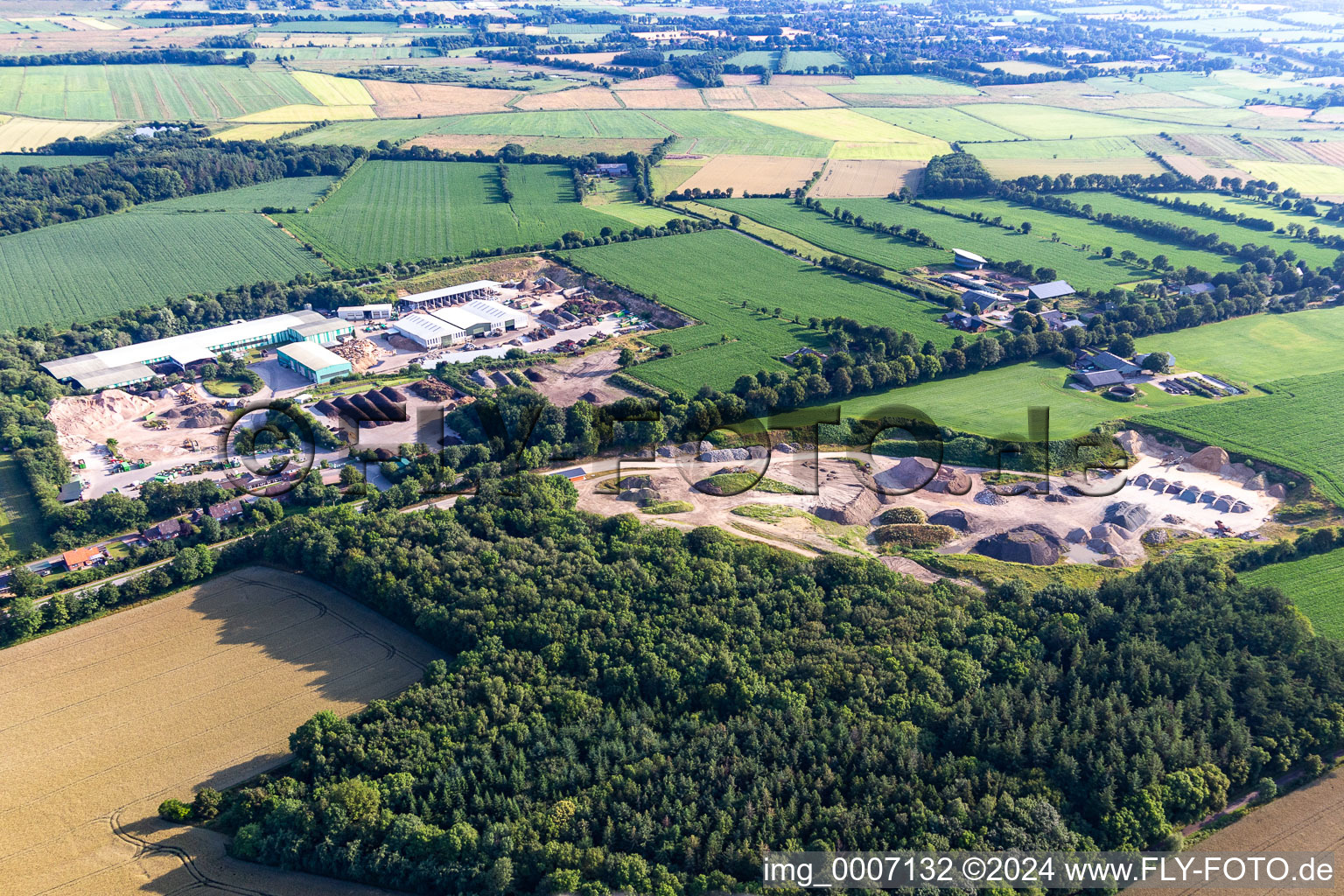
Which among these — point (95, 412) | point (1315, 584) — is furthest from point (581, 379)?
point (1315, 584)

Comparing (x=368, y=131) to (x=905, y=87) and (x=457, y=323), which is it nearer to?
(x=457, y=323)

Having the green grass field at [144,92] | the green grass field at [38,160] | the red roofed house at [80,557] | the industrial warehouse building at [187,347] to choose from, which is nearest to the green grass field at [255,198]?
the green grass field at [38,160]

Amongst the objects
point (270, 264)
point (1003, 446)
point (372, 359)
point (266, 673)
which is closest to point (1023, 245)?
point (1003, 446)

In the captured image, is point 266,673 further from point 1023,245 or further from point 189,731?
point 1023,245

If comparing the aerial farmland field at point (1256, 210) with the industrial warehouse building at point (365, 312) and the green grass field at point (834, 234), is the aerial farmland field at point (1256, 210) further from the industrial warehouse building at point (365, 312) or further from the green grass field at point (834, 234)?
the industrial warehouse building at point (365, 312)

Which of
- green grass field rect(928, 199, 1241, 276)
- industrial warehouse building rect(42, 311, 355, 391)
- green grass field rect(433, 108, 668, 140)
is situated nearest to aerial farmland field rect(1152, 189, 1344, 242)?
green grass field rect(928, 199, 1241, 276)

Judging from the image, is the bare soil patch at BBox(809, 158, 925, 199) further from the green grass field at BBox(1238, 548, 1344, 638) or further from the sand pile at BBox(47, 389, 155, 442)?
the sand pile at BBox(47, 389, 155, 442)
